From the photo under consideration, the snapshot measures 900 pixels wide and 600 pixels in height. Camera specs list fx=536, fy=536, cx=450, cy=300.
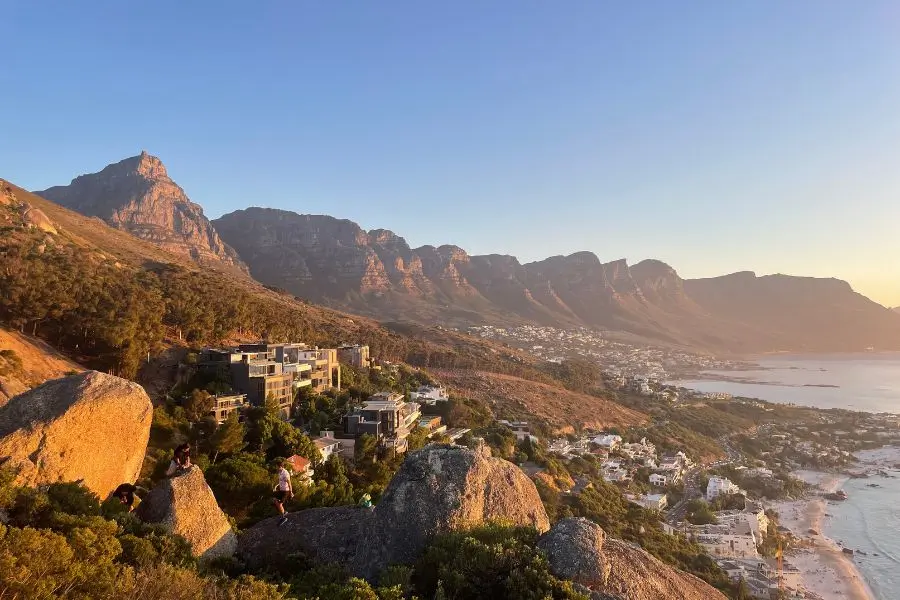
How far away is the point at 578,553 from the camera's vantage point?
7.59m

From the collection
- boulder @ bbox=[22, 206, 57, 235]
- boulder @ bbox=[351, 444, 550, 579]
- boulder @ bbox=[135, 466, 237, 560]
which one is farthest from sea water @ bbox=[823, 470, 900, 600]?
boulder @ bbox=[22, 206, 57, 235]

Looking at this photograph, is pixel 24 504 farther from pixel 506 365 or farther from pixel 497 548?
pixel 506 365

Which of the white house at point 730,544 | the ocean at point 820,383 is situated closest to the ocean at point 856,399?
the ocean at point 820,383

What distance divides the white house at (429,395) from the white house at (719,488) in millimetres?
20657

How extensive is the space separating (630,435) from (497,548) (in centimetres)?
5258

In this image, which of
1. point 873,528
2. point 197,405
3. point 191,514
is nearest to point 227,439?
point 197,405

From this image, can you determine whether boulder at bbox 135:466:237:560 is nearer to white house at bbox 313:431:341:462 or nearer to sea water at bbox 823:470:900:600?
white house at bbox 313:431:341:462

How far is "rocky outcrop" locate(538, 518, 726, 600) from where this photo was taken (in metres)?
7.38

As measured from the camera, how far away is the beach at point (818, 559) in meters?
25.8

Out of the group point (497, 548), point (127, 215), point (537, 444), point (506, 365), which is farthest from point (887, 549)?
point (127, 215)

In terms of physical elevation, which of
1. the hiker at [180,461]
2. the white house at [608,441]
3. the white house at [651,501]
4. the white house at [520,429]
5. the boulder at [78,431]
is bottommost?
the white house at [651,501]

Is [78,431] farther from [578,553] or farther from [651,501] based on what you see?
[651,501]

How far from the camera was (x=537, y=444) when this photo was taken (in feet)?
131

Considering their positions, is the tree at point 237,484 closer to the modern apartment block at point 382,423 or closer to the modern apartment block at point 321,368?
the modern apartment block at point 382,423
